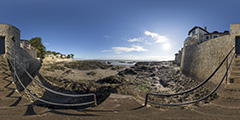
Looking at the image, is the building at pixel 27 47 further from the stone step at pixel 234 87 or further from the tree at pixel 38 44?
the stone step at pixel 234 87

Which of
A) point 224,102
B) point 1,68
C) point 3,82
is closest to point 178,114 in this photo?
point 224,102

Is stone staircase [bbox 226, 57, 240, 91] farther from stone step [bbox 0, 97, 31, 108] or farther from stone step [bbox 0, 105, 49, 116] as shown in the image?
stone step [bbox 0, 97, 31, 108]

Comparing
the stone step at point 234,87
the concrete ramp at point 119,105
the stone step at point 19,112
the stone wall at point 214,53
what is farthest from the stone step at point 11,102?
the stone wall at point 214,53

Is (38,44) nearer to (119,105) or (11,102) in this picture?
(11,102)

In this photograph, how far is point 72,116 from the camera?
267cm

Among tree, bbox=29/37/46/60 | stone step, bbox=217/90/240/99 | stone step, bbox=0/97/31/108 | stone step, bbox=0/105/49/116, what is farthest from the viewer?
tree, bbox=29/37/46/60

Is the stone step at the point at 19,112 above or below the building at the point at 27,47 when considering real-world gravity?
below

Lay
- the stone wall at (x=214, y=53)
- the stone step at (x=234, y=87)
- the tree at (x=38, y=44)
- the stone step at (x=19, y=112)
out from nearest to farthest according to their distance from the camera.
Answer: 1. the stone step at (x=19, y=112)
2. the stone step at (x=234, y=87)
3. the stone wall at (x=214, y=53)
4. the tree at (x=38, y=44)

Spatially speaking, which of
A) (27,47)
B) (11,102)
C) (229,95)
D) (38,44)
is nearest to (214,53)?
(229,95)

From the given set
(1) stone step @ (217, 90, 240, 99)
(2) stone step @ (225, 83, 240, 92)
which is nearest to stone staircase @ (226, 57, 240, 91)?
(2) stone step @ (225, 83, 240, 92)

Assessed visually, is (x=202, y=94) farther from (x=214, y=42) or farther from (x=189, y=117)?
(x=189, y=117)

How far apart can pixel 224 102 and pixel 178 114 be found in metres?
3.06

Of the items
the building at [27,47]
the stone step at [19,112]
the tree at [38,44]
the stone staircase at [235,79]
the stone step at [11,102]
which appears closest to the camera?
the stone step at [19,112]

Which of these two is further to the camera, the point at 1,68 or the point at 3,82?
the point at 1,68
